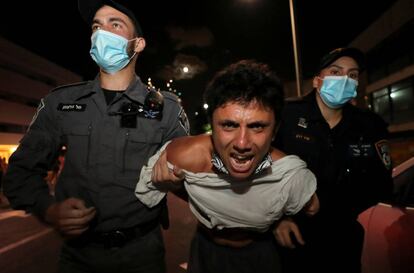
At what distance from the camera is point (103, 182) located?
2.25 m

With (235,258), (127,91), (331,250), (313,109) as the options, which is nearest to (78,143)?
(127,91)

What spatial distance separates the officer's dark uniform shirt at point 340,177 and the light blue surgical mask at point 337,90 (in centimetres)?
25

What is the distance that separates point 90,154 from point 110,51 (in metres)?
0.76

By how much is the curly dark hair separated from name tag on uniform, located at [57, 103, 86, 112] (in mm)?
867

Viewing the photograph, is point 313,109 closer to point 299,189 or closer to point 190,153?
point 299,189

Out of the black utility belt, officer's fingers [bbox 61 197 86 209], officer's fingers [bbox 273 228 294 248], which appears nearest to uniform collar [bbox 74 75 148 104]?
officer's fingers [bbox 61 197 86 209]

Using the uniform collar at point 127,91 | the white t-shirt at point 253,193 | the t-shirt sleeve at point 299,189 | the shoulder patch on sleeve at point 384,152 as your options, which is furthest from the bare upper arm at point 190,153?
the shoulder patch on sleeve at point 384,152

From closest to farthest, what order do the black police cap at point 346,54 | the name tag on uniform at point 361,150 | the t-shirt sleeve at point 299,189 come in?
the t-shirt sleeve at point 299,189, the name tag on uniform at point 361,150, the black police cap at point 346,54

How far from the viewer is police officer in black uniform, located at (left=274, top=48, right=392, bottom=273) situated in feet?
9.58

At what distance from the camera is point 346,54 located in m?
3.29

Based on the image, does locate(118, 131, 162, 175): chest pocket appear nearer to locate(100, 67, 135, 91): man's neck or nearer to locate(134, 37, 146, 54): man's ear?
locate(100, 67, 135, 91): man's neck

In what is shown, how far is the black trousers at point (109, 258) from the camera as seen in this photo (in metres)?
2.17

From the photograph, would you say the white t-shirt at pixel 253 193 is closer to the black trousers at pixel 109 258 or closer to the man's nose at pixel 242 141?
the man's nose at pixel 242 141

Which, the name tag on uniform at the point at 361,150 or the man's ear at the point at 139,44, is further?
the name tag on uniform at the point at 361,150
